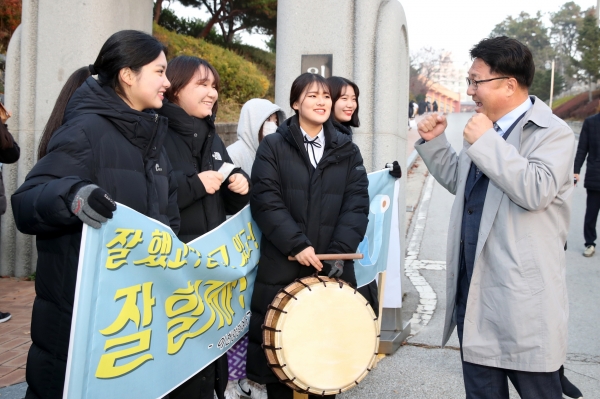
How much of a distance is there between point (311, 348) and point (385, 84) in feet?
9.74

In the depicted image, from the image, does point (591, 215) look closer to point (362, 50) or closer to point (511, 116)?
point (362, 50)

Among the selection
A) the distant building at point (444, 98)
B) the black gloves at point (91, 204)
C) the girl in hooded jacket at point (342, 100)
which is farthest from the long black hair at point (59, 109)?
the distant building at point (444, 98)

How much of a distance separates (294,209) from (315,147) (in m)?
0.44

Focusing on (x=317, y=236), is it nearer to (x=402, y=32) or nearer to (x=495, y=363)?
(x=495, y=363)

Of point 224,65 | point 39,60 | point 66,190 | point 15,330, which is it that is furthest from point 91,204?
point 224,65

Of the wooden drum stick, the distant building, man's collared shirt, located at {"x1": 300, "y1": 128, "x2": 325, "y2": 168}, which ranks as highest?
the distant building

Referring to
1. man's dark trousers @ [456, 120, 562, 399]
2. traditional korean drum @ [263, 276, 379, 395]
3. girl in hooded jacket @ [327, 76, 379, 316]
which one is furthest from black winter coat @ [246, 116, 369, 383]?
girl in hooded jacket @ [327, 76, 379, 316]

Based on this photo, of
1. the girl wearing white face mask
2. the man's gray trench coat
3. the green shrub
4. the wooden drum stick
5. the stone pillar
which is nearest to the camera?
the man's gray trench coat

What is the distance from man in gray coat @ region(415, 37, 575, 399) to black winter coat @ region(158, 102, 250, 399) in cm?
137

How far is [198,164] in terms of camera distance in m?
3.46

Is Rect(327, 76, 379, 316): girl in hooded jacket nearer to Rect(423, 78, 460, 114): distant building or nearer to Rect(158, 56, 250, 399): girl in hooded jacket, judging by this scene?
Rect(158, 56, 250, 399): girl in hooded jacket

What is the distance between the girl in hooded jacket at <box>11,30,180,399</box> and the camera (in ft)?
7.58

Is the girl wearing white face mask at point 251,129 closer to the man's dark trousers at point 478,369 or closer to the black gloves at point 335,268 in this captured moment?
the black gloves at point 335,268

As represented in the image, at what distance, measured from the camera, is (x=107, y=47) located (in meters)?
2.73
